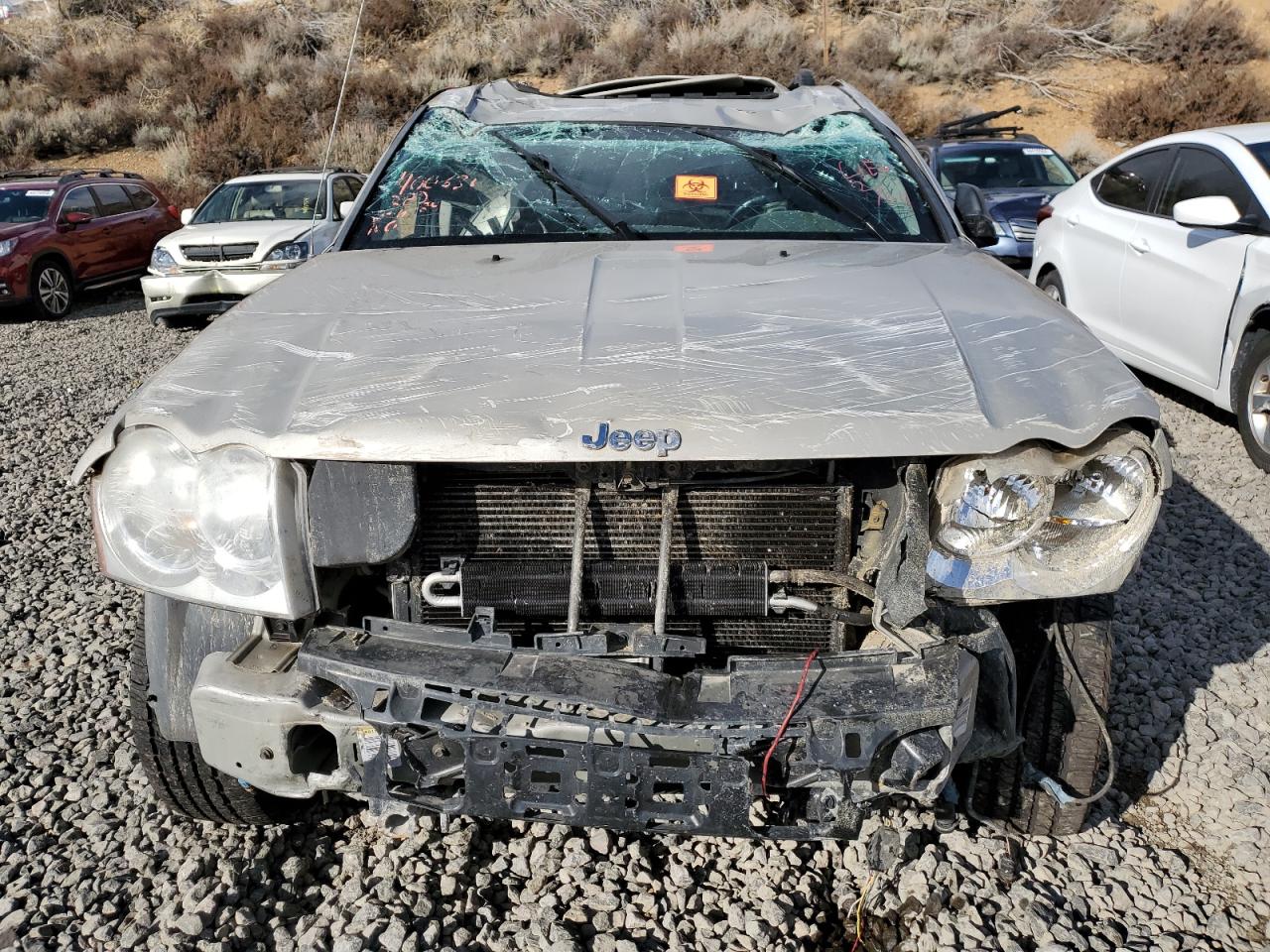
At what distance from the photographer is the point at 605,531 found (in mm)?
2223

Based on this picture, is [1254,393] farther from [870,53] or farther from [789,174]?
[870,53]

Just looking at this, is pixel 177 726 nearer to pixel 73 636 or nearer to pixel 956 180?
pixel 73 636

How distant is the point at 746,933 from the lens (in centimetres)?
236

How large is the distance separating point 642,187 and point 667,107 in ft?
2.25

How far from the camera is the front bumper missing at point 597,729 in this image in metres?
1.95

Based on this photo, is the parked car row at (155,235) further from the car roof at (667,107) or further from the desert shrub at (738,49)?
the desert shrub at (738,49)

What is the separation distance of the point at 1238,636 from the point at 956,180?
8.38 m

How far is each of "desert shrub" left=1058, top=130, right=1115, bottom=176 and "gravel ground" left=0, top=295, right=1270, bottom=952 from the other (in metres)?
18.0

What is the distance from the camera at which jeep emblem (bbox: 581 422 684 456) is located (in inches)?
77.1

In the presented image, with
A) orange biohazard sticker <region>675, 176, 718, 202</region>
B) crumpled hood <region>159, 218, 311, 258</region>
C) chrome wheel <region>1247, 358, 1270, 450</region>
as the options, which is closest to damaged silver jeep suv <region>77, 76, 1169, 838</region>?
orange biohazard sticker <region>675, 176, 718, 202</region>

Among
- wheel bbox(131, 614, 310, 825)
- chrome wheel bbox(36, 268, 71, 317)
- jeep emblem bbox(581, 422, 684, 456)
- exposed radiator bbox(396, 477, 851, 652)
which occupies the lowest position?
chrome wheel bbox(36, 268, 71, 317)

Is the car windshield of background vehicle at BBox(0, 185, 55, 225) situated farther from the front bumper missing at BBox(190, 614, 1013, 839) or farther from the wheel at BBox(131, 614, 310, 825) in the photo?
the front bumper missing at BBox(190, 614, 1013, 839)

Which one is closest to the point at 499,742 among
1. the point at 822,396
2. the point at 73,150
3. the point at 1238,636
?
the point at 822,396

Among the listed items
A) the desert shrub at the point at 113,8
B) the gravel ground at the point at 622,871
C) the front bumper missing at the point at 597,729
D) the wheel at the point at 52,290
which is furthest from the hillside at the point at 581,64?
the front bumper missing at the point at 597,729
